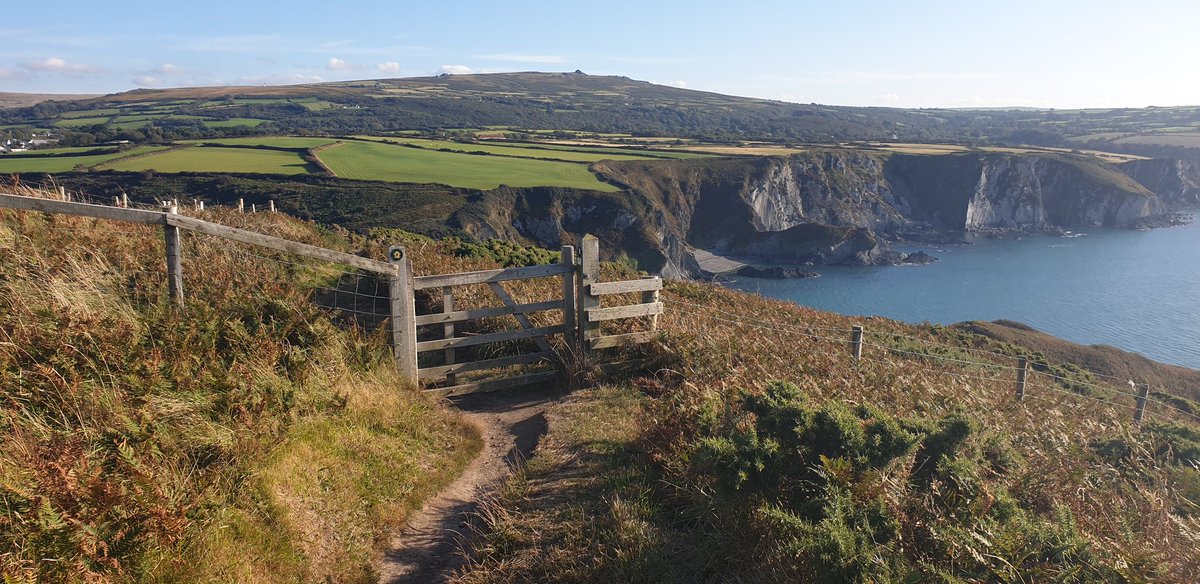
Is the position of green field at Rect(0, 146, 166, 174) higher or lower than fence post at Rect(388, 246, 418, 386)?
higher

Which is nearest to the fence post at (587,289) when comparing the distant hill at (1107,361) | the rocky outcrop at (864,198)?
the distant hill at (1107,361)

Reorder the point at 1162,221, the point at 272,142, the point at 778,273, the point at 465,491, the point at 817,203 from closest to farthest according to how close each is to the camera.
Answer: the point at 465,491 → the point at 778,273 → the point at 272,142 → the point at 817,203 → the point at 1162,221

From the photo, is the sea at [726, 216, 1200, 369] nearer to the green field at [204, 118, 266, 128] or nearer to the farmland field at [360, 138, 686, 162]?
the farmland field at [360, 138, 686, 162]

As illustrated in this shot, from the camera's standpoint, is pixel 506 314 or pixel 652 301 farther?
pixel 652 301

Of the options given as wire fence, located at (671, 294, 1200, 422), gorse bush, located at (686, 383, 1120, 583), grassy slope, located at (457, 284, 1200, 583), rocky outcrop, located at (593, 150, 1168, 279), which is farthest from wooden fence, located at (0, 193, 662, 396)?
rocky outcrop, located at (593, 150, 1168, 279)

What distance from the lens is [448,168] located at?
96250 millimetres

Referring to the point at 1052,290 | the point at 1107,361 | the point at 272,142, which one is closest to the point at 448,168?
the point at 272,142

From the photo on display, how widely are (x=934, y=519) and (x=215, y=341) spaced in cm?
596

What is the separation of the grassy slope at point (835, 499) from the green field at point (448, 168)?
8133cm

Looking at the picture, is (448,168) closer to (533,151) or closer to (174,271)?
(533,151)

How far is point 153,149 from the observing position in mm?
89188

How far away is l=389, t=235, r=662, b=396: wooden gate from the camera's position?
8.83m

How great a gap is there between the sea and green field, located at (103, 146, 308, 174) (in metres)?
59.4

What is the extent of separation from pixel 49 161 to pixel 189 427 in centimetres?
8853
